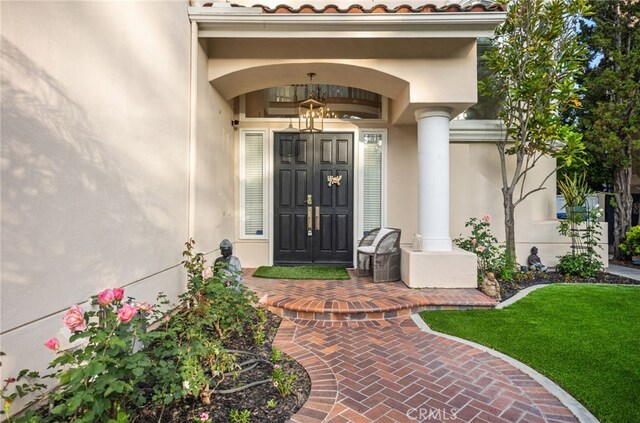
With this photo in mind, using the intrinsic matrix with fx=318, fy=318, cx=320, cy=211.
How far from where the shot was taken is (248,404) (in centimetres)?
210

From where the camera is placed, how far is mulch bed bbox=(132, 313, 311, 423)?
1950 millimetres

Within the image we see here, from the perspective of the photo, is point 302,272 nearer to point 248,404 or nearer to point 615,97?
point 248,404

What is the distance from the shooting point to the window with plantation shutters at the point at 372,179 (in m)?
6.32

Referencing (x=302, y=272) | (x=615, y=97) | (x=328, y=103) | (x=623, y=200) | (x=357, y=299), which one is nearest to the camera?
(x=357, y=299)

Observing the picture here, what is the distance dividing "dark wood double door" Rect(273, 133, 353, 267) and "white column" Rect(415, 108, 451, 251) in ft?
5.70

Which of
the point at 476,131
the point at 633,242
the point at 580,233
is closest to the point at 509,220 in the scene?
the point at 580,233

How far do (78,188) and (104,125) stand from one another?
23.1 inches

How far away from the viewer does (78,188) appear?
7.31 feet

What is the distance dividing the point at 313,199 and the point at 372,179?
124 cm

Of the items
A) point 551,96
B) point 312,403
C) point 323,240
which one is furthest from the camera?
point 323,240

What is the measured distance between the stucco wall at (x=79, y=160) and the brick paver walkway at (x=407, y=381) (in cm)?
165

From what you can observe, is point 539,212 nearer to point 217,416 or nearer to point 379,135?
point 379,135

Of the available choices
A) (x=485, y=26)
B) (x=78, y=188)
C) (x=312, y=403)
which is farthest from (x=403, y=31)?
(x=312, y=403)

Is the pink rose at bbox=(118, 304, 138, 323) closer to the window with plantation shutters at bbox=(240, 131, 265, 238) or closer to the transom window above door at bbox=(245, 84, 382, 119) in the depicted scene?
the window with plantation shutters at bbox=(240, 131, 265, 238)
